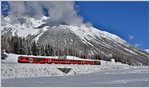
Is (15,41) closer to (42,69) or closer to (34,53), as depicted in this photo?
(34,53)

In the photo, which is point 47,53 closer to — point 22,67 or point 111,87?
point 22,67

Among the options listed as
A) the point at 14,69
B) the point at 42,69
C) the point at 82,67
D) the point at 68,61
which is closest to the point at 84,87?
the point at 14,69

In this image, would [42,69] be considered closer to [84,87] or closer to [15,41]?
[84,87]

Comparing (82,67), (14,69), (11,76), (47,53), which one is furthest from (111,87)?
(47,53)

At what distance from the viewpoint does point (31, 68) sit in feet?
195

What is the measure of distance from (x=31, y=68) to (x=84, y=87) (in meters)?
32.7

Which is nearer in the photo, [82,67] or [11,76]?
[11,76]

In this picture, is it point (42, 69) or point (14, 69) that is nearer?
point (14, 69)

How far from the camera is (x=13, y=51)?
409 ft

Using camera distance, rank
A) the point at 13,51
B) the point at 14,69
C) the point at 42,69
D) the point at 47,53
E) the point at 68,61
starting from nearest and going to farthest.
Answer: the point at 14,69 < the point at 42,69 < the point at 68,61 < the point at 13,51 < the point at 47,53

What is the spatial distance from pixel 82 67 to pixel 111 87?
5424 cm

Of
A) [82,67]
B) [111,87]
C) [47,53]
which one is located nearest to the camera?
[111,87]

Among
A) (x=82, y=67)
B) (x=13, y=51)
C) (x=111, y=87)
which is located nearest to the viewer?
(x=111, y=87)

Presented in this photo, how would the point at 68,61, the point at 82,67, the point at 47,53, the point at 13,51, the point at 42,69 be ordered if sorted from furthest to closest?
1. the point at 47,53
2. the point at 13,51
3. the point at 68,61
4. the point at 82,67
5. the point at 42,69
